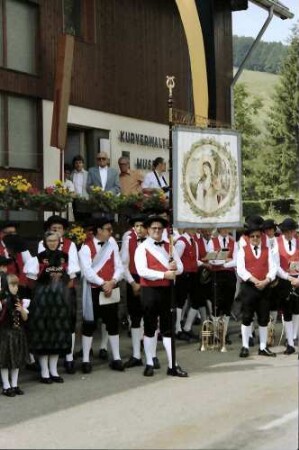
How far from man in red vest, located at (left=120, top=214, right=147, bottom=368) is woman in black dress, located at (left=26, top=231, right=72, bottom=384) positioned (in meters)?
1.42

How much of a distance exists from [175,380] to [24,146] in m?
7.21

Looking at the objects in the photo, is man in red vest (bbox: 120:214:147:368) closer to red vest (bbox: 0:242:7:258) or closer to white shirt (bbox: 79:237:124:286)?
white shirt (bbox: 79:237:124:286)

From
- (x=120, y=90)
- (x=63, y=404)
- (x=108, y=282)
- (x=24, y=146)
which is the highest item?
(x=120, y=90)

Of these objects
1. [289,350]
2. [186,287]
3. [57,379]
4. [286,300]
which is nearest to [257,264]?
[286,300]

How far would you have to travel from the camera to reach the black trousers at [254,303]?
12.0 m

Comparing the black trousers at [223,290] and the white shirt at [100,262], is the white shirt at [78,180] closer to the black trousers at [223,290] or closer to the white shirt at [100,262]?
the black trousers at [223,290]

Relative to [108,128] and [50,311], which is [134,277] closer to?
[50,311]

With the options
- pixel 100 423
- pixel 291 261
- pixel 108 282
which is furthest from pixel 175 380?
pixel 291 261

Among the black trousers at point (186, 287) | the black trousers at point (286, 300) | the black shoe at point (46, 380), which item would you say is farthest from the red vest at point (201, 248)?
the black shoe at point (46, 380)

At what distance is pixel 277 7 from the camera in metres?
21.9

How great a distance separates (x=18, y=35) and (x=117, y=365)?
7.60m

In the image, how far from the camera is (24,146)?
15.7 metres

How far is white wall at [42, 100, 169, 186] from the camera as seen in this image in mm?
15914

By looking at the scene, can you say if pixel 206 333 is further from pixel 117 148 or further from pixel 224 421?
pixel 117 148
